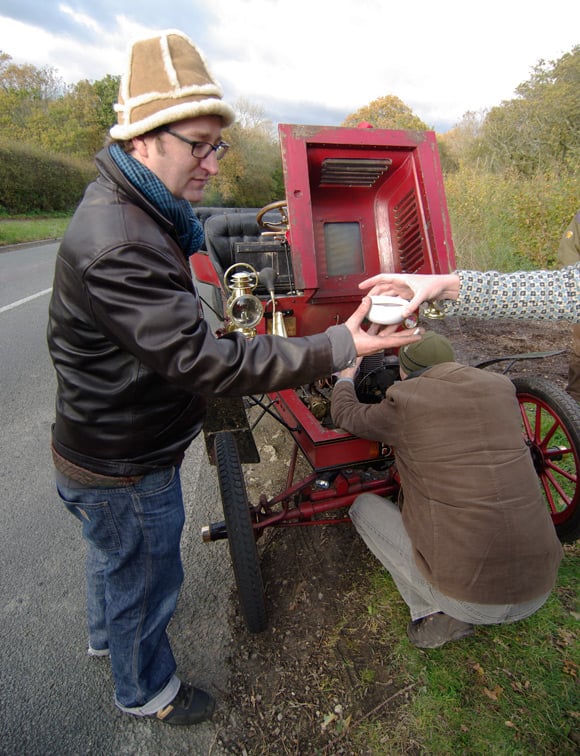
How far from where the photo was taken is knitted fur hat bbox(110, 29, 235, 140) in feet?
3.75

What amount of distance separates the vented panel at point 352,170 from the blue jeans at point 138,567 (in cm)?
225

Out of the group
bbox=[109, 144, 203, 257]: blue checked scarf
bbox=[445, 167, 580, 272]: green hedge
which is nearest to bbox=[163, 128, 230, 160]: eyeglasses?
bbox=[109, 144, 203, 257]: blue checked scarf

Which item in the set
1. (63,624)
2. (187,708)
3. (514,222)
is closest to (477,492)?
(187,708)

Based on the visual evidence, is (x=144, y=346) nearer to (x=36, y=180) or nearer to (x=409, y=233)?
(x=409, y=233)

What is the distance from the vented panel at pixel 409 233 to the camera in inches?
115

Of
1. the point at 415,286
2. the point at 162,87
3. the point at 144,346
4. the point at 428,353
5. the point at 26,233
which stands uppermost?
the point at 26,233

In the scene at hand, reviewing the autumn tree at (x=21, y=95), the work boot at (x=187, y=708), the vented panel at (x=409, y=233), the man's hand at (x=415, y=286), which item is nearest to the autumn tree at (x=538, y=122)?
the vented panel at (x=409, y=233)

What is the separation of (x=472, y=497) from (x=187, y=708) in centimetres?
132

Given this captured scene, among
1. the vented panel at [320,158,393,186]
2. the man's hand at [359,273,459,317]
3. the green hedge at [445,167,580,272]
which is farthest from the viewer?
the green hedge at [445,167,580,272]

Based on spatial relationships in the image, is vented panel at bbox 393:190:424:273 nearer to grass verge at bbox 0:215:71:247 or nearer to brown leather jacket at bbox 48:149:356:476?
brown leather jacket at bbox 48:149:356:476

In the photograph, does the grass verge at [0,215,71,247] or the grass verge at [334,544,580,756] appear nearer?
the grass verge at [334,544,580,756]

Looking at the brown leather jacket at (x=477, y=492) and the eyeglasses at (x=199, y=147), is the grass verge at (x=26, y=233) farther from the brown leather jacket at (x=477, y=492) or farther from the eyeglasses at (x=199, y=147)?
the brown leather jacket at (x=477, y=492)

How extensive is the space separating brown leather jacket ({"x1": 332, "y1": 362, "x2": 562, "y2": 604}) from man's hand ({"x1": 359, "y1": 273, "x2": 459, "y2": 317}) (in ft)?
1.16

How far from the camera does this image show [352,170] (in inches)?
117
